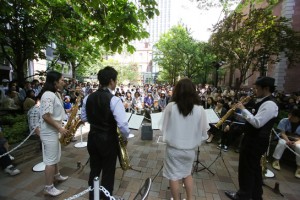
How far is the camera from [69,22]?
7.09 m

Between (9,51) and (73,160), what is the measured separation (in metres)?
8.09

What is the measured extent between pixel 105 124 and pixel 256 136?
2.23 m

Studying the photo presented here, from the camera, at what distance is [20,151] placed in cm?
438

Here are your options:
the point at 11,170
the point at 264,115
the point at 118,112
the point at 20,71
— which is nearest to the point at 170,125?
the point at 118,112

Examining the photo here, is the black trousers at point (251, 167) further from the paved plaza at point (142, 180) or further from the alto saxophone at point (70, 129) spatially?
the alto saxophone at point (70, 129)

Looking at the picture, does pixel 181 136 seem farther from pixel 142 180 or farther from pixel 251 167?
pixel 142 180

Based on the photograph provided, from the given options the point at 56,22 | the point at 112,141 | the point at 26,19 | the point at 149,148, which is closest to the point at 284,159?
the point at 149,148

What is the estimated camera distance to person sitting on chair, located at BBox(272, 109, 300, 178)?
14.7 ft

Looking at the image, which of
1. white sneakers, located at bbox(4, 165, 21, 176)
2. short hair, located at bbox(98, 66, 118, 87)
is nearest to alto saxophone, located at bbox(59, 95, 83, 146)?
short hair, located at bbox(98, 66, 118, 87)

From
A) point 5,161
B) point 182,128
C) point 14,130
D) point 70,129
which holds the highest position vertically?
point 182,128

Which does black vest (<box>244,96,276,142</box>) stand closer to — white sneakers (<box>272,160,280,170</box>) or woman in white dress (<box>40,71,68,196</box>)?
white sneakers (<box>272,160,280,170</box>)

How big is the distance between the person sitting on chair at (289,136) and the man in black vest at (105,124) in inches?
167

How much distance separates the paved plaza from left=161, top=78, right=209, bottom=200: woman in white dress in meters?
1.18

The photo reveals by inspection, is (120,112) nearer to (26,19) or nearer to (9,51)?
(26,19)
